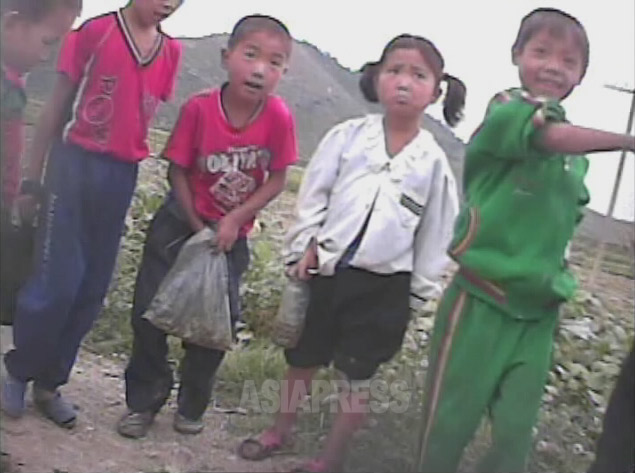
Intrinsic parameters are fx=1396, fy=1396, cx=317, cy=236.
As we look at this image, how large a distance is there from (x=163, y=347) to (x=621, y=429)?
0.95 metres

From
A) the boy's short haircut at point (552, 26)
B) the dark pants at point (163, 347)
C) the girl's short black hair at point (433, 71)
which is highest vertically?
the boy's short haircut at point (552, 26)

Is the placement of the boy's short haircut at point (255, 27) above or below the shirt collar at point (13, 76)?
above

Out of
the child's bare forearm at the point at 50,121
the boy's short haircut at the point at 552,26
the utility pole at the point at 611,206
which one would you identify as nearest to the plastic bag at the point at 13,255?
the child's bare forearm at the point at 50,121

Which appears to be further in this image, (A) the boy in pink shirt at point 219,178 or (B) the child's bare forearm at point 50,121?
(B) the child's bare forearm at point 50,121

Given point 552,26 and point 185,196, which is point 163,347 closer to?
point 185,196

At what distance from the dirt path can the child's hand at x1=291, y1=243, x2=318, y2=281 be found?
1.19 ft

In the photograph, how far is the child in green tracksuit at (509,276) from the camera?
2.51m

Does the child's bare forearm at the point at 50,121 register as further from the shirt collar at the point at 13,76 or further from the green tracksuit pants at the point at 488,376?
the green tracksuit pants at the point at 488,376

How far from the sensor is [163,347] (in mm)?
2916

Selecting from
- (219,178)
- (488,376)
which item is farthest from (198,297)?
(488,376)

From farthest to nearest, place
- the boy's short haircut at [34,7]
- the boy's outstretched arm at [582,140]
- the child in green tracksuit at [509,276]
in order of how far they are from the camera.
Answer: the boy's short haircut at [34,7]
the child in green tracksuit at [509,276]
the boy's outstretched arm at [582,140]

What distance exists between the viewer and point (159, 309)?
277cm

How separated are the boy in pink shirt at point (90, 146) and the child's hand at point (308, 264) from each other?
445 millimetres

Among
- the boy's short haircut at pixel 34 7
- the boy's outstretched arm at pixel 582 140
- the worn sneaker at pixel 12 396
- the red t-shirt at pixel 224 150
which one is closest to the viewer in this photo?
the boy's outstretched arm at pixel 582 140
